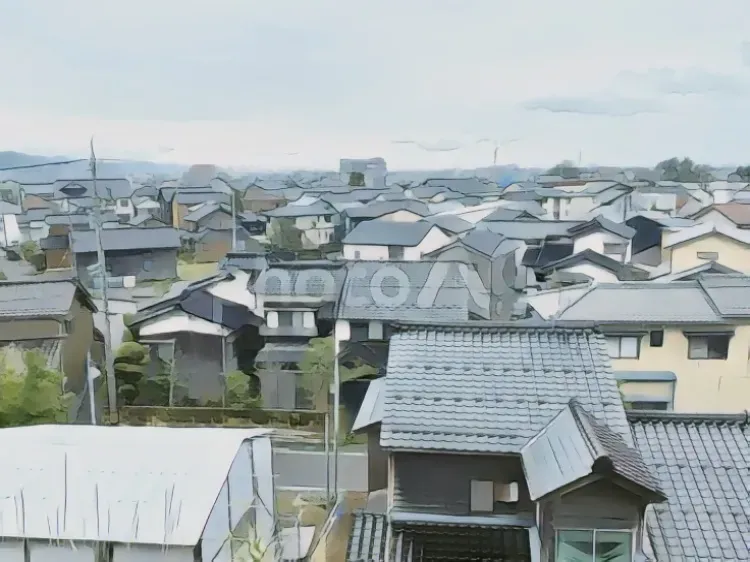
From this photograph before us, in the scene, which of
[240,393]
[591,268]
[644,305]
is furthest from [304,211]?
[644,305]

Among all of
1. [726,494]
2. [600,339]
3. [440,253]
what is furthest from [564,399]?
[440,253]

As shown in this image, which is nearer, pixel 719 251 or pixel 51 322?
pixel 51 322

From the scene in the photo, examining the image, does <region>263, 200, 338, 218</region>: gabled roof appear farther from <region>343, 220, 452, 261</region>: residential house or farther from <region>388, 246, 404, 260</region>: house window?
<region>388, 246, 404, 260</region>: house window

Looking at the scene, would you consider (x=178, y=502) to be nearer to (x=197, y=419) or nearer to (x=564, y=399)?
(x=564, y=399)

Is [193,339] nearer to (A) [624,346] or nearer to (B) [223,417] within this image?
(B) [223,417]

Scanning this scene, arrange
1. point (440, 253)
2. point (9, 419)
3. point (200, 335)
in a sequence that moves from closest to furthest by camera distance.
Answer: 1. point (9, 419)
2. point (200, 335)
3. point (440, 253)

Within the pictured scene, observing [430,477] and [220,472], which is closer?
[430,477]

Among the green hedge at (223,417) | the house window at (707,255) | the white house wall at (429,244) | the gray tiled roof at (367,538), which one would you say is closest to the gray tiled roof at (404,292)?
the green hedge at (223,417)

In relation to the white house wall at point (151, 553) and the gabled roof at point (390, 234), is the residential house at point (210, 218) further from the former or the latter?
the white house wall at point (151, 553)
